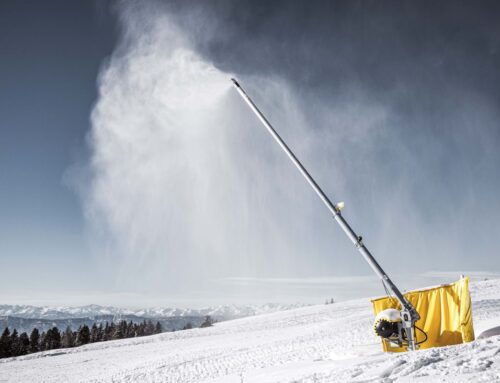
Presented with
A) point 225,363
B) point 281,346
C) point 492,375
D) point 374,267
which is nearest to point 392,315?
point 374,267

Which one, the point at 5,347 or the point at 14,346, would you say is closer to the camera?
the point at 5,347

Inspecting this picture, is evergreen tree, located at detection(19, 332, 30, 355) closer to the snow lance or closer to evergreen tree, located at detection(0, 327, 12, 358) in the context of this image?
evergreen tree, located at detection(0, 327, 12, 358)

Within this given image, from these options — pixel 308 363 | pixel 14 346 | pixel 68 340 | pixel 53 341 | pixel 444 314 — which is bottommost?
pixel 68 340

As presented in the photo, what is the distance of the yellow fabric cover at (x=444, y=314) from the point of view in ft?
32.2

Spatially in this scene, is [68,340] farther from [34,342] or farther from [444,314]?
[444,314]

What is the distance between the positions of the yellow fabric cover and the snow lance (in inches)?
35.9

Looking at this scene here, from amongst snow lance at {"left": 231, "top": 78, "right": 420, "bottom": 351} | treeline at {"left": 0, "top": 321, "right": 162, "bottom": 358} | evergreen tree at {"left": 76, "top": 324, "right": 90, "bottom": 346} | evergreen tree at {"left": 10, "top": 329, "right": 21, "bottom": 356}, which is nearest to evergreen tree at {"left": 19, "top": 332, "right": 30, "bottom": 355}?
treeline at {"left": 0, "top": 321, "right": 162, "bottom": 358}

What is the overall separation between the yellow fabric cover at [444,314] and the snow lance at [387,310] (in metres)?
0.91

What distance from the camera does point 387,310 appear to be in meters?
10.2

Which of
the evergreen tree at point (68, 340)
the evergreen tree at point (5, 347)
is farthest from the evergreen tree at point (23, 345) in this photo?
the evergreen tree at point (68, 340)

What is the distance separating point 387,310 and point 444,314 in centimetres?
209

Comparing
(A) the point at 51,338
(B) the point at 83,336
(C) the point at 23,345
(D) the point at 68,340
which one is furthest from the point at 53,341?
(B) the point at 83,336

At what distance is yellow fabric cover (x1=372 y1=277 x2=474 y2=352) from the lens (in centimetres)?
982

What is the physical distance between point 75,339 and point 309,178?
88263mm
